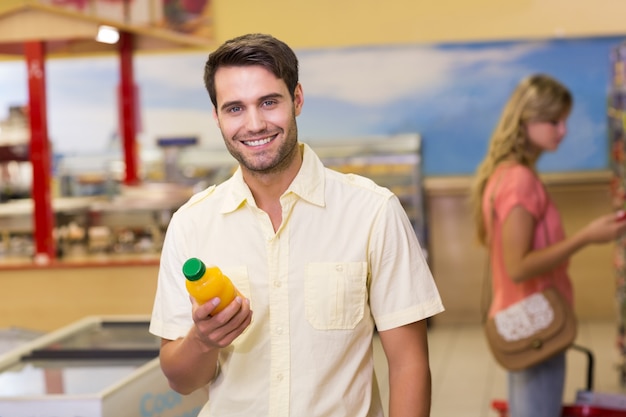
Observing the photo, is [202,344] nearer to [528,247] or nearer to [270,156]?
[270,156]

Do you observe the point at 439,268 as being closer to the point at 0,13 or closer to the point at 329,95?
the point at 329,95

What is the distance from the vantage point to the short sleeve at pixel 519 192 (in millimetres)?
3541

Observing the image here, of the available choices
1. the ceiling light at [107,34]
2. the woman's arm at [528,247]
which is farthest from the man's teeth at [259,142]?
the ceiling light at [107,34]

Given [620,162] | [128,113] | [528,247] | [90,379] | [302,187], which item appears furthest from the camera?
[128,113]

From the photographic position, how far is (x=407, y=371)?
2035 mm

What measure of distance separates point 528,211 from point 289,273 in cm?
169

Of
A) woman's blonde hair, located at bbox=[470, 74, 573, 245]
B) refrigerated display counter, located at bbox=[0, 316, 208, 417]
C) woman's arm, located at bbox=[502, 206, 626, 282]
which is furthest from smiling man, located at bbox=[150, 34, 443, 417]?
woman's blonde hair, located at bbox=[470, 74, 573, 245]

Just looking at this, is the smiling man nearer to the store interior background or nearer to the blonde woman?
the blonde woman

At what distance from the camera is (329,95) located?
9.71 meters

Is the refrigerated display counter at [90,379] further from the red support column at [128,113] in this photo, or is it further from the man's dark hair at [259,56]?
the red support column at [128,113]

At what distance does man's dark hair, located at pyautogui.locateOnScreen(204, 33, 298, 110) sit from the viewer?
1968 millimetres

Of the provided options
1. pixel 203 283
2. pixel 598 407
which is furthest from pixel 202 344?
pixel 598 407

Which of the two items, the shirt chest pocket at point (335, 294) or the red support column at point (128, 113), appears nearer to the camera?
the shirt chest pocket at point (335, 294)

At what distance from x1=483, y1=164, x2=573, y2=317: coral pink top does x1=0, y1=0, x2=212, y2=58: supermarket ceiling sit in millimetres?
3437
